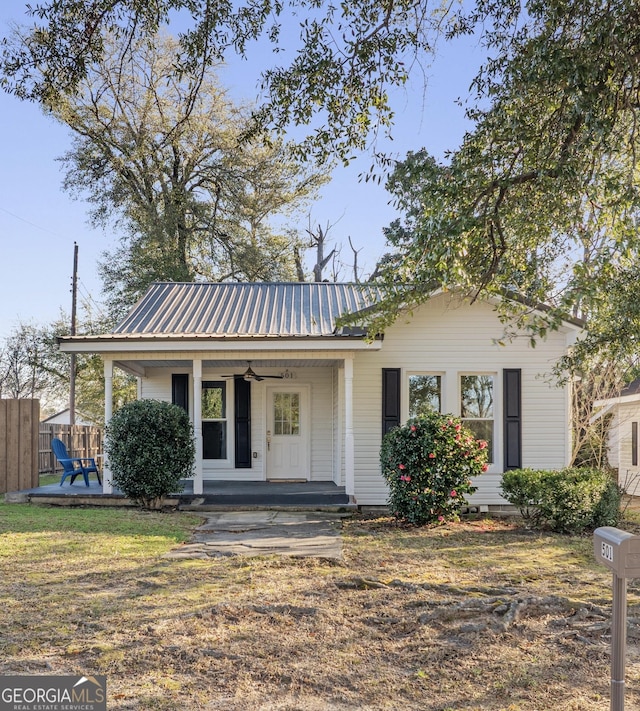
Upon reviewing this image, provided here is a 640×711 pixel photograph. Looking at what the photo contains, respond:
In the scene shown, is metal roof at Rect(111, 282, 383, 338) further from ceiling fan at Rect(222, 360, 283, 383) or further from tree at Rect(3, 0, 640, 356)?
tree at Rect(3, 0, 640, 356)

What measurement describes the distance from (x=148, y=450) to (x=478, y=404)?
5881mm

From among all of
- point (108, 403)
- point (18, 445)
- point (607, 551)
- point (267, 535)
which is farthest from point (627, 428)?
point (607, 551)

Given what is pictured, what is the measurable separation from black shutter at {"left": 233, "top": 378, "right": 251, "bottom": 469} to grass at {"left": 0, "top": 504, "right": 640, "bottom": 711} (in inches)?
229

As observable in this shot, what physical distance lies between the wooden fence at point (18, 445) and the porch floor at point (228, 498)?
1597 mm

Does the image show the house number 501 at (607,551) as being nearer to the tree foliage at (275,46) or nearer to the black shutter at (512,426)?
the tree foliage at (275,46)

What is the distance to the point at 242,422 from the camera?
14.8 metres

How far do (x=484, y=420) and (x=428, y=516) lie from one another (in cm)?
287

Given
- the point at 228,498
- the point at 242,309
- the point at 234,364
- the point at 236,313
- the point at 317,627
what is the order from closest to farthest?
the point at 317,627
the point at 228,498
the point at 234,364
the point at 236,313
the point at 242,309

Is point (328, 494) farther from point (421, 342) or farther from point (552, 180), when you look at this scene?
point (552, 180)

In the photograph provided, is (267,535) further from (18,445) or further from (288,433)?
(18,445)

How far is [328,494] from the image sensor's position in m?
12.5

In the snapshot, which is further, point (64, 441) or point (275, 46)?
point (64, 441)

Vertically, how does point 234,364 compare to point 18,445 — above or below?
above

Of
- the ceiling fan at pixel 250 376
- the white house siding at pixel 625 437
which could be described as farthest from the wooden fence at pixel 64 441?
the white house siding at pixel 625 437
